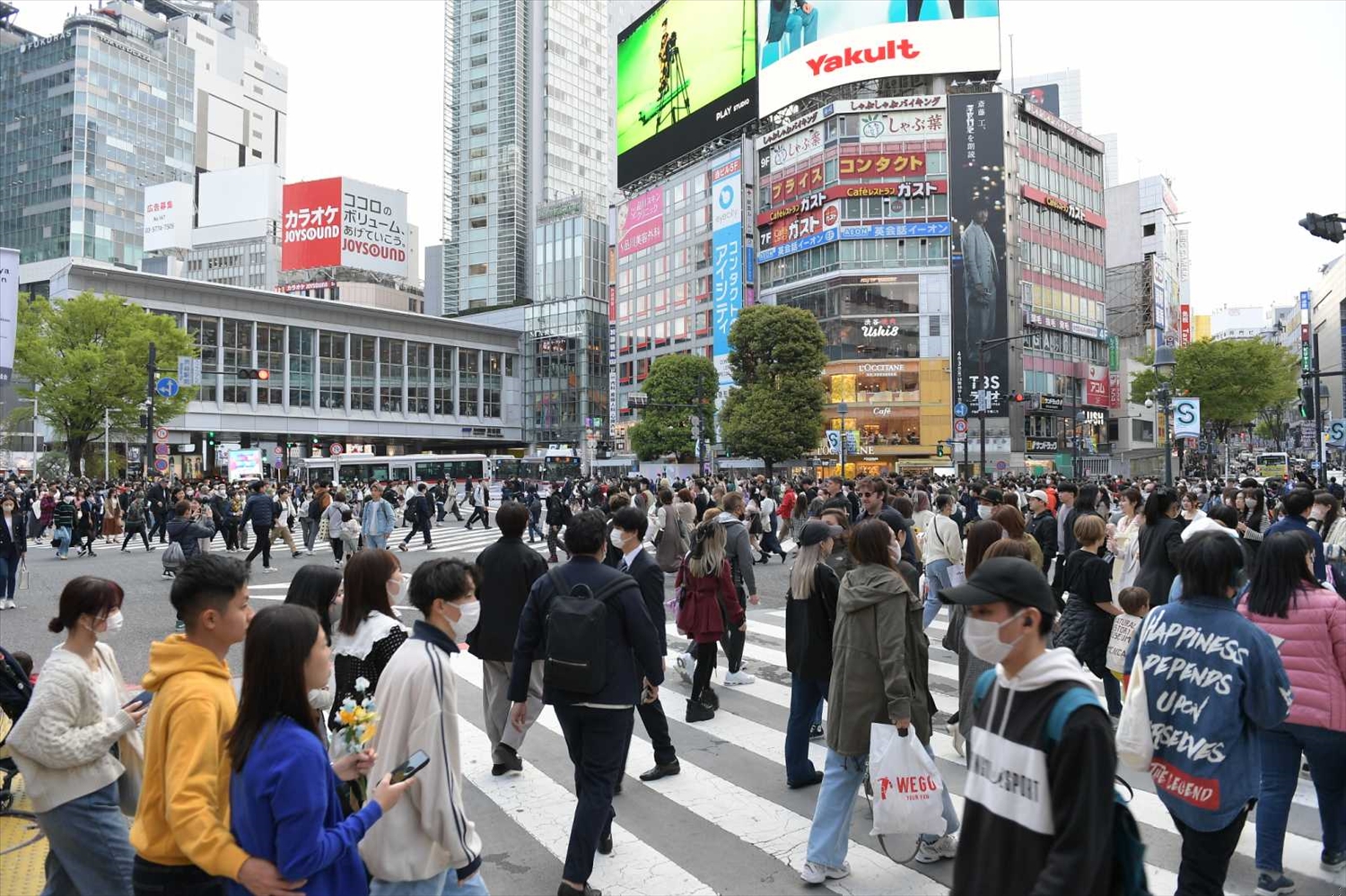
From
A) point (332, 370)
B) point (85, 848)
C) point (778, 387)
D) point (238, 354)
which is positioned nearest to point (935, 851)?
point (85, 848)

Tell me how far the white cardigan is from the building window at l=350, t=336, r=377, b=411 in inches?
2778

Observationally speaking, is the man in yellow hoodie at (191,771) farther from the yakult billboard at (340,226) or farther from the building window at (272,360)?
the yakult billboard at (340,226)

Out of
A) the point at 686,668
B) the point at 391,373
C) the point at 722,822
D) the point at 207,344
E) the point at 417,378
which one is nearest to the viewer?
the point at 722,822

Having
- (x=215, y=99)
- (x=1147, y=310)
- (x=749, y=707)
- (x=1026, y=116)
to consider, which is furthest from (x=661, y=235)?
(x=215, y=99)

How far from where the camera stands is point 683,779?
5941 millimetres

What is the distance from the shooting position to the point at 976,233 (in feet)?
177

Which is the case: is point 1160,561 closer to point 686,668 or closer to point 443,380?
point 686,668

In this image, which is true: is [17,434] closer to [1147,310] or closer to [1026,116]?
[1026,116]

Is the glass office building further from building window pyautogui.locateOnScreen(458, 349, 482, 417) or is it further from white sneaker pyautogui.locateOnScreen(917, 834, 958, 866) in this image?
white sneaker pyautogui.locateOnScreen(917, 834, 958, 866)

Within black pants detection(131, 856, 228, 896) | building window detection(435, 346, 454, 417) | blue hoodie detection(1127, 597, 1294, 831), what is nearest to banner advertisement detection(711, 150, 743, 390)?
building window detection(435, 346, 454, 417)

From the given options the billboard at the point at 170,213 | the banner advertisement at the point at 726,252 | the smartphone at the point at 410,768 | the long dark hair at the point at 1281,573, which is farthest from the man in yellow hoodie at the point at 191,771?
the billboard at the point at 170,213

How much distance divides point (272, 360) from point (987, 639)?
70.4m

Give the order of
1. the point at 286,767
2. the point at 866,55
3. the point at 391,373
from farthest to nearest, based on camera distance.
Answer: the point at 391,373
the point at 866,55
the point at 286,767

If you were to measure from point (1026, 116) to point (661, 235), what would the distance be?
29.6 metres
